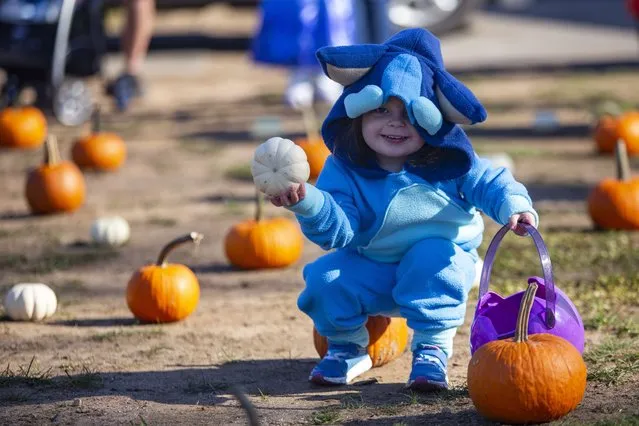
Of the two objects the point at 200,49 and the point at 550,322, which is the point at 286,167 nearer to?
the point at 550,322

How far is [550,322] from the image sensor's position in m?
4.07

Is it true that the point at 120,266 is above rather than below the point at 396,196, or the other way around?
below

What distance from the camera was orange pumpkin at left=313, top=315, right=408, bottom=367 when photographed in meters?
4.59

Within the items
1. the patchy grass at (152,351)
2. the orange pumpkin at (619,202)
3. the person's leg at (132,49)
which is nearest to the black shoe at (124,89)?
the person's leg at (132,49)

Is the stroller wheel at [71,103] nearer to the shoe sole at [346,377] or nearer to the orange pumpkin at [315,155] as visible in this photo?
the orange pumpkin at [315,155]

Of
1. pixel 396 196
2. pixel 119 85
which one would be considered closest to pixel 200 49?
pixel 119 85

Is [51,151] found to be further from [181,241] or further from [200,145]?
[200,145]

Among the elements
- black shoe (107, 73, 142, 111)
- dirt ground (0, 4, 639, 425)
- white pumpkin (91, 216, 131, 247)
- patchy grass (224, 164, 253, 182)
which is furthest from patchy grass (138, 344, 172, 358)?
black shoe (107, 73, 142, 111)

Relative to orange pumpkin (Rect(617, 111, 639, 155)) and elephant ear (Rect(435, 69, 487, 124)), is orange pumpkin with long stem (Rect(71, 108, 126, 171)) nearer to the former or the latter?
orange pumpkin (Rect(617, 111, 639, 155))

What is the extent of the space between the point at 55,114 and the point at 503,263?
219 inches

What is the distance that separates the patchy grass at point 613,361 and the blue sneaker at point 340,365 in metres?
0.85

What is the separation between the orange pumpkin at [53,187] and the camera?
744cm

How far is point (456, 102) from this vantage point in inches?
164

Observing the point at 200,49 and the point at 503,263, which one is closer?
the point at 503,263
